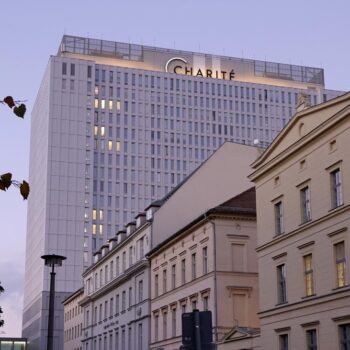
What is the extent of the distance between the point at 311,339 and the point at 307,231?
469cm

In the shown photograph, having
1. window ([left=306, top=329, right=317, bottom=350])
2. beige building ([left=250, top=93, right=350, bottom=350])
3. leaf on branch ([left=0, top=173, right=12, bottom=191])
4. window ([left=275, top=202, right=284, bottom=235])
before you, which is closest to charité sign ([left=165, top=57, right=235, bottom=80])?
beige building ([left=250, top=93, right=350, bottom=350])

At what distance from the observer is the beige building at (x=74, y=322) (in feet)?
293

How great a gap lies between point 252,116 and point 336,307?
126343 mm

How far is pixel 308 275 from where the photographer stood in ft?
115

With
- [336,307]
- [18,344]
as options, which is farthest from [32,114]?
[336,307]

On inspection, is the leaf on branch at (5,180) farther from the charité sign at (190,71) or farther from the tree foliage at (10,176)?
the charité sign at (190,71)

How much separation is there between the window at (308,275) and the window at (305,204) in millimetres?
1780

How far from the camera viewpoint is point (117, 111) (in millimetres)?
150625

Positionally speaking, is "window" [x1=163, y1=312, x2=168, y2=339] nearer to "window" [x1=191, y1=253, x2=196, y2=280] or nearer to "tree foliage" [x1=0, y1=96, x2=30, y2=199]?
"window" [x1=191, y1=253, x2=196, y2=280]

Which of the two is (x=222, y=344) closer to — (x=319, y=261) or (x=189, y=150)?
(x=319, y=261)

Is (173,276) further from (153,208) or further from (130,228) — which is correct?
(130,228)

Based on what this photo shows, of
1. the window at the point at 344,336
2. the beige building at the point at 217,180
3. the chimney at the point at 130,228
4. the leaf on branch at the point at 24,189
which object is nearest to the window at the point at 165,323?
the beige building at the point at 217,180

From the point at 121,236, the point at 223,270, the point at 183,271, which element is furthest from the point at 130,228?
the point at 223,270

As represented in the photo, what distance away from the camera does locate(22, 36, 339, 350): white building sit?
469ft
